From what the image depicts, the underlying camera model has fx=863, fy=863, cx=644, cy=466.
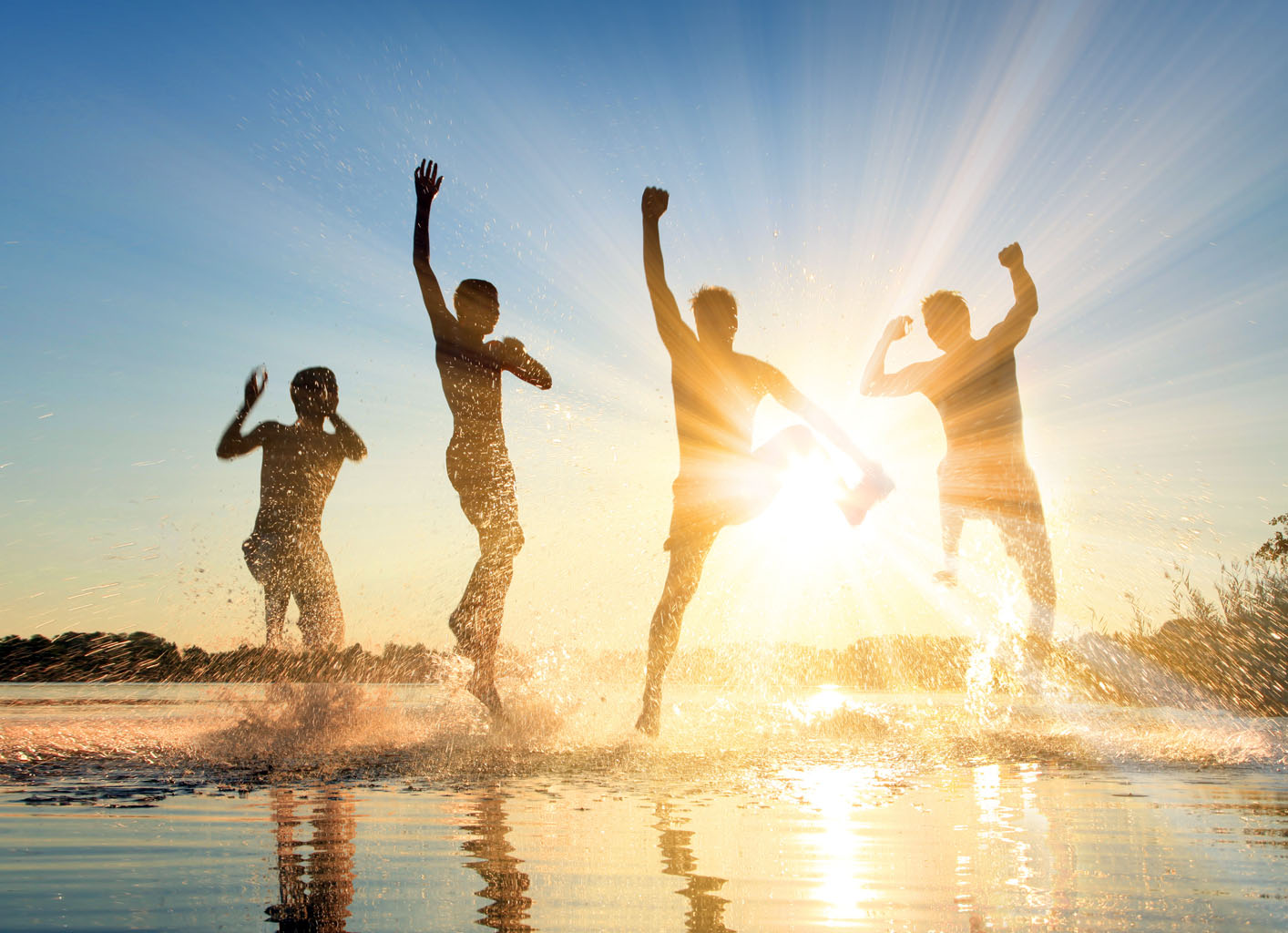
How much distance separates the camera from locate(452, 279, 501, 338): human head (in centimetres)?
730

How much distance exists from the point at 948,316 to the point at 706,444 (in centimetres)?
277

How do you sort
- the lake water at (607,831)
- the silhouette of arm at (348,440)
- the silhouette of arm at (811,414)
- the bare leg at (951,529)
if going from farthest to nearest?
the bare leg at (951,529) < the silhouette of arm at (348,440) < the silhouette of arm at (811,414) < the lake water at (607,831)

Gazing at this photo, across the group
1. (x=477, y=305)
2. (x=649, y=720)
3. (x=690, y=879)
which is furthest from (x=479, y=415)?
(x=690, y=879)

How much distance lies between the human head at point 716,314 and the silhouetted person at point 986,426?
1.72m

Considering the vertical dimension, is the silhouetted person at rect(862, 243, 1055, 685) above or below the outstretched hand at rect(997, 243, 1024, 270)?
below

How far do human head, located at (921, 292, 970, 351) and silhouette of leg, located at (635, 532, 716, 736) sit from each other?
304 centimetres

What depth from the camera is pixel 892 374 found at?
8.13 metres

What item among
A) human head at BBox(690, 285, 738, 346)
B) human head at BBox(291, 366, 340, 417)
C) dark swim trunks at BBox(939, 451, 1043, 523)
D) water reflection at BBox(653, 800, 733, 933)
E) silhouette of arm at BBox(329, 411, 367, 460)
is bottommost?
water reflection at BBox(653, 800, 733, 933)

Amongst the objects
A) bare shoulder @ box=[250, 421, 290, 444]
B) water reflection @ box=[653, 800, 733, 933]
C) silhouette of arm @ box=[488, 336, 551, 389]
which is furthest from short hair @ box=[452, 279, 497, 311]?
water reflection @ box=[653, 800, 733, 933]

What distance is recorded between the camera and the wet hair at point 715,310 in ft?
23.5

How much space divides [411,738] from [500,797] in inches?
104

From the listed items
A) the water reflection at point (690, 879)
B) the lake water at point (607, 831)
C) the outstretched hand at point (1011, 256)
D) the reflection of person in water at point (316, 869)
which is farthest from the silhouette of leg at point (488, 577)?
the outstretched hand at point (1011, 256)

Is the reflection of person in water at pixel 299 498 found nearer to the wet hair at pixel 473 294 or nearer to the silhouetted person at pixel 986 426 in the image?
the wet hair at pixel 473 294

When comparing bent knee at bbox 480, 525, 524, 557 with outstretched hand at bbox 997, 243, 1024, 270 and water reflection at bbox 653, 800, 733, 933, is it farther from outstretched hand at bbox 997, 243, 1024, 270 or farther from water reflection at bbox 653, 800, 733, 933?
outstretched hand at bbox 997, 243, 1024, 270
